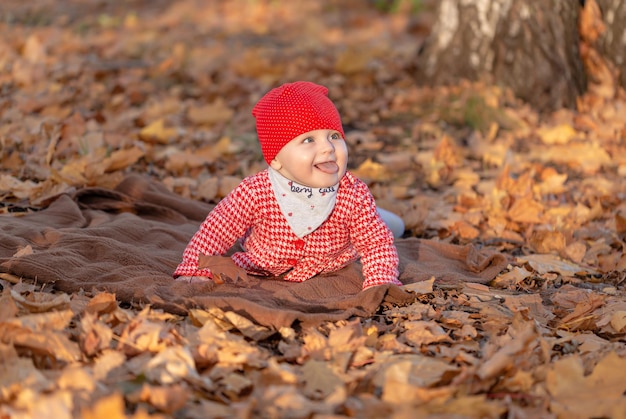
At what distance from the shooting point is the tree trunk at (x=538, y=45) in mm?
5750

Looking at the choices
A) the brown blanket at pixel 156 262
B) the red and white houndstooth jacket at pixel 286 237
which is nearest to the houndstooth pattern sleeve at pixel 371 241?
the red and white houndstooth jacket at pixel 286 237

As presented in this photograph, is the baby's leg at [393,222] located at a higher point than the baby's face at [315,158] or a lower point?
lower

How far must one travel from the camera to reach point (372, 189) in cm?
460

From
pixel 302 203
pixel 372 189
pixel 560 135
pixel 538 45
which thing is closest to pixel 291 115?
pixel 302 203

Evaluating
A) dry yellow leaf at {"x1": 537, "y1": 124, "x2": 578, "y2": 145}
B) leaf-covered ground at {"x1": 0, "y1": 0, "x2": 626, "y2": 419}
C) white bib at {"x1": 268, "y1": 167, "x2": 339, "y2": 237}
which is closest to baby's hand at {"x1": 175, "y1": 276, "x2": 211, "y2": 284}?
leaf-covered ground at {"x1": 0, "y1": 0, "x2": 626, "y2": 419}

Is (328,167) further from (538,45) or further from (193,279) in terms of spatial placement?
(538,45)

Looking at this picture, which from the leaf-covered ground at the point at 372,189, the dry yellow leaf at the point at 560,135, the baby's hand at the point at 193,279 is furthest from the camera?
Result: the dry yellow leaf at the point at 560,135

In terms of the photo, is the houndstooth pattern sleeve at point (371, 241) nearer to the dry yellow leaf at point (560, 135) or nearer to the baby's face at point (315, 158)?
the baby's face at point (315, 158)

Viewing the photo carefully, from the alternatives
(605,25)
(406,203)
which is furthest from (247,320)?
(605,25)

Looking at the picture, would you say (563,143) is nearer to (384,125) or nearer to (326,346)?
(384,125)

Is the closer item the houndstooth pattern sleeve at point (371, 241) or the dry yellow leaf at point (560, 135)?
the houndstooth pattern sleeve at point (371, 241)

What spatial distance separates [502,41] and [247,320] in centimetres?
397

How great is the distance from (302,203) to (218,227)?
0.35 meters

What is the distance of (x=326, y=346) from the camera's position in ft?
8.13
